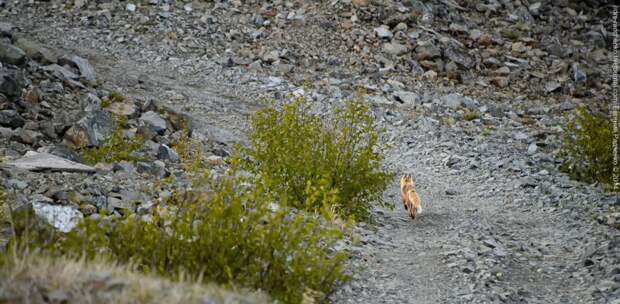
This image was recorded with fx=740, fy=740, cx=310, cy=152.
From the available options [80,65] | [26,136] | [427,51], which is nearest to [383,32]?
[427,51]

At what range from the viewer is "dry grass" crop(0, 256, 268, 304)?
4.36 metres

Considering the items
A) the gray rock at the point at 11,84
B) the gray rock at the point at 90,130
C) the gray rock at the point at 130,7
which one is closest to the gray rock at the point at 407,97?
the gray rock at the point at 90,130

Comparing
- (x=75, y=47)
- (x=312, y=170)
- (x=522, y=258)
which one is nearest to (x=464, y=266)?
(x=522, y=258)

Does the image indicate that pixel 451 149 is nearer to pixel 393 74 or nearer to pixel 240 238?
pixel 393 74

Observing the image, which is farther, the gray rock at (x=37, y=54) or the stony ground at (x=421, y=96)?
the gray rock at (x=37, y=54)

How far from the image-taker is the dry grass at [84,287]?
4.36 m

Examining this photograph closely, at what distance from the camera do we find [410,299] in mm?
7930

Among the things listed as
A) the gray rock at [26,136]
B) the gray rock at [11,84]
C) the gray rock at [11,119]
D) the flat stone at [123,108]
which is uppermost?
the gray rock at [11,84]

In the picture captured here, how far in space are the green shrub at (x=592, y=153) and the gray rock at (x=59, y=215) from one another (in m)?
9.03

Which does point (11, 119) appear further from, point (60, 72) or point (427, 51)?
point (427, 51)

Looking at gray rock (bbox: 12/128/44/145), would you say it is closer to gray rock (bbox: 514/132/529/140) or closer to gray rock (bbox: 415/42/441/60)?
gray rock (bbox: 514/132/529/140)

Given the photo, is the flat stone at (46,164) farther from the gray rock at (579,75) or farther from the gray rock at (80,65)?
the gray rock at (579,75)

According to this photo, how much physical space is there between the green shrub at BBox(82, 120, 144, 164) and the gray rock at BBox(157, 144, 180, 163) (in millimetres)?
351

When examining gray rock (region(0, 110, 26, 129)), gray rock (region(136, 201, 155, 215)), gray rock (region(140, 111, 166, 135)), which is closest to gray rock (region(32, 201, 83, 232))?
gray rock (region(136, 201, 155, 215))
